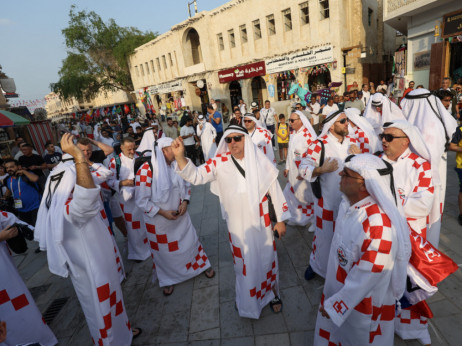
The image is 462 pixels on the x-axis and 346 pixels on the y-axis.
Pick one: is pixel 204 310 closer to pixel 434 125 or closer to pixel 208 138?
pixel 434 125

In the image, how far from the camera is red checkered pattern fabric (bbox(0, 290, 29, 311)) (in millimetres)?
2484

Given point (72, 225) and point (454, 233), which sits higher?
point (72, 225)

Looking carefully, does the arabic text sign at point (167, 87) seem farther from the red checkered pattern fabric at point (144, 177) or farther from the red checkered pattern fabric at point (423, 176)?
the red checkered pattern fabric at point (423, 176)

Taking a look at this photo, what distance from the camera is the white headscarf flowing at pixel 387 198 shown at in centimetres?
162

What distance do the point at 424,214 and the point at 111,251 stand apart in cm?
292

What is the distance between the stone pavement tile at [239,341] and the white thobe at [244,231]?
22cm

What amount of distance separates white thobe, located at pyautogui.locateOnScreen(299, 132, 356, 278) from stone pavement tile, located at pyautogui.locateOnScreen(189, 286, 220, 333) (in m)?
1.31

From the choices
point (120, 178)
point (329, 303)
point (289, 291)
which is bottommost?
point (289, 291)

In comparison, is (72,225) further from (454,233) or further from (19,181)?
(454,233)

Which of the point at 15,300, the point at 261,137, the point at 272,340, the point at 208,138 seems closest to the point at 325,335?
the point at 272,340

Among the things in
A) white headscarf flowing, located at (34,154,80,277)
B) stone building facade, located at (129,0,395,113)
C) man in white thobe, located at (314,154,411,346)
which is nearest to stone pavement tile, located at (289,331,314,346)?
man in white thobe, located at (314,154,411,346)

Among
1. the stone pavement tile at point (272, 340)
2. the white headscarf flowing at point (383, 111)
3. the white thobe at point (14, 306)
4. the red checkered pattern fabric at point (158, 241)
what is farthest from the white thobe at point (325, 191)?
the white thobe at point (14, 306)

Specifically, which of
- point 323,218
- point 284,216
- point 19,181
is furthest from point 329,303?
point 19,181

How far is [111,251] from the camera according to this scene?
2568 millimetres
